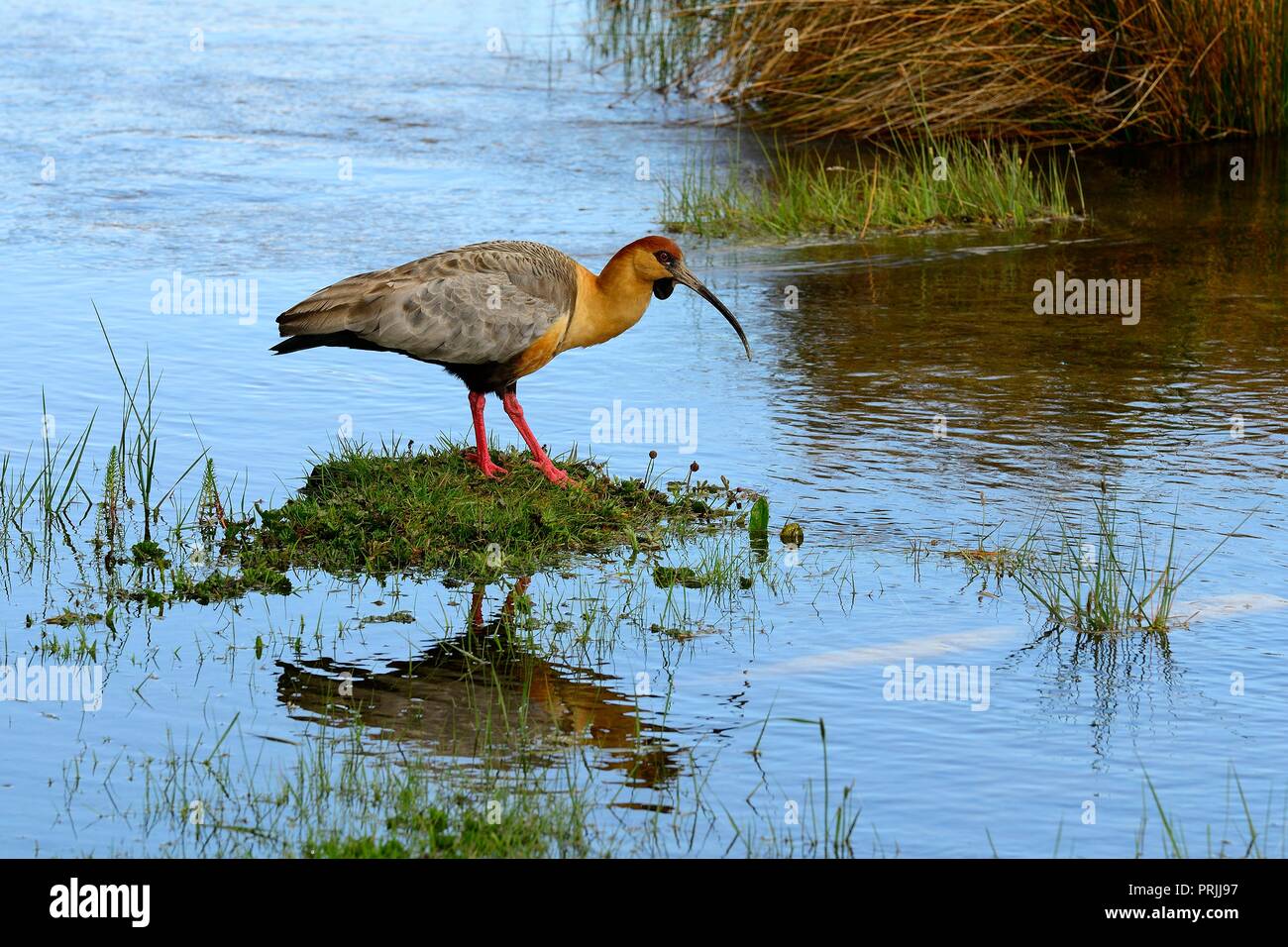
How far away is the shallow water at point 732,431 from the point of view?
5750mm

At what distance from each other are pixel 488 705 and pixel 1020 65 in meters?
11.5

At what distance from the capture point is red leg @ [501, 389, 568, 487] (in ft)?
27.2

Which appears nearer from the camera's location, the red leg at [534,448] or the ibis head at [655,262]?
the red leg at [534,448]

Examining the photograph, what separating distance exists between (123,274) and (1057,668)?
26.4 ft

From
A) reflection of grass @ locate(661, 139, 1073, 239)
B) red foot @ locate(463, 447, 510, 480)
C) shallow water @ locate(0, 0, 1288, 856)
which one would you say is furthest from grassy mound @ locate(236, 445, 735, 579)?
reflection of grass @ locate(661, 139, 1073, 239)

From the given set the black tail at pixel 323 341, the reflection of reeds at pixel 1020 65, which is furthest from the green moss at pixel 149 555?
the reflection of reeds at pixel 1020 65

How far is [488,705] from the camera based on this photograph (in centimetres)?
613

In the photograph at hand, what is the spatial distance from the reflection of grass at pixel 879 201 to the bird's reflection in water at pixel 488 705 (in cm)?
768

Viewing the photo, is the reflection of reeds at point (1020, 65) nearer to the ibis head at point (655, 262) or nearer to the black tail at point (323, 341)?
the ibis head at point (655, 262)

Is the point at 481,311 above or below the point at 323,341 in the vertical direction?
above

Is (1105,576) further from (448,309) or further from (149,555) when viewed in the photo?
(149,555)

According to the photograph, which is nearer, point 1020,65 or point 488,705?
point 488,705

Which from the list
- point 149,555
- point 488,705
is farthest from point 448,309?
point 488,705

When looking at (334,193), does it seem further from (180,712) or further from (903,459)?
(180,712)
